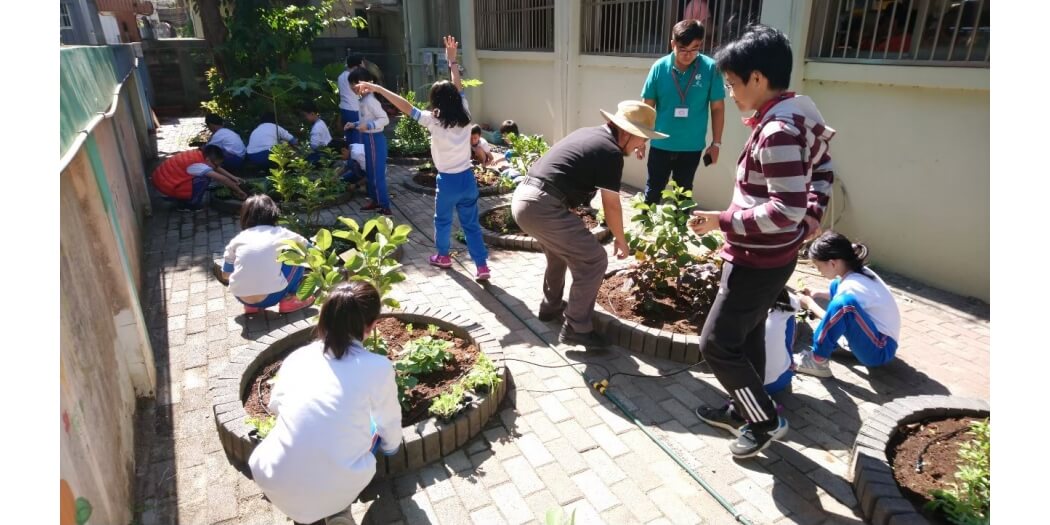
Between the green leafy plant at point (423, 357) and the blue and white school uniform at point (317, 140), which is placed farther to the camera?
the blue and white school uniform at point (317, 140)

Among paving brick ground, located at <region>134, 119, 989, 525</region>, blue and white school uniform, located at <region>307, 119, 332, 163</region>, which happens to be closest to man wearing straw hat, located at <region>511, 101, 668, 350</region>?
paving brick ground, located at <region>134, 119, 989, 525</region>

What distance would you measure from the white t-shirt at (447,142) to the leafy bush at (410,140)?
5.36 m

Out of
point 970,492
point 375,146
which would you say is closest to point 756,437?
point 970,492

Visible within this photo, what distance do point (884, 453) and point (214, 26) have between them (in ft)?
39.8

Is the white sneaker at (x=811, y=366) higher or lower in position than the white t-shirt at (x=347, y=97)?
lower

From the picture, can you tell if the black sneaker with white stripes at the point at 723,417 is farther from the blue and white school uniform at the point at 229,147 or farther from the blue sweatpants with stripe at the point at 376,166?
the blue and white school uniform at the point at 229,147

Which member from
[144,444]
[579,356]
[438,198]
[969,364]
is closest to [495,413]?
[579,356]

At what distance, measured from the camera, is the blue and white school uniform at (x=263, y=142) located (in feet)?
27.0

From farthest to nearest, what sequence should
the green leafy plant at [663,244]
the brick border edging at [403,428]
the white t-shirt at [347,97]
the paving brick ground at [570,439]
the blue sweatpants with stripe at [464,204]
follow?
the white t-shirt at [347,97] < the blue sweatpants with stripe at [464,204] < the green leafy plant at [663,244] < the brick border edging at [403,428] < the paving brick ground at [570,439]

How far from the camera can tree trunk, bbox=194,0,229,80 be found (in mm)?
10586

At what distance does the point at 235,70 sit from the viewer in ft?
35.2

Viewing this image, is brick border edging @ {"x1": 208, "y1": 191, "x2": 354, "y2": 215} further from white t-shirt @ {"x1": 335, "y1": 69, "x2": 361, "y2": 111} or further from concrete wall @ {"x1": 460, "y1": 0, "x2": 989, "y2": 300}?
concrete wall @ {"x1": 460, "y1": 0, "x2": 989, "y2": 300}

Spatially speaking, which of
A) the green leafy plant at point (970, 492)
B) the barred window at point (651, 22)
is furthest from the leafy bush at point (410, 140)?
the green leafy plant at point (970, 492)

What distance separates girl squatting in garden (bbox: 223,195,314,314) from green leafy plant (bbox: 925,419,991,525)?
3.90m
